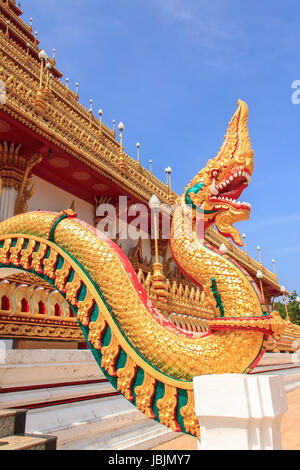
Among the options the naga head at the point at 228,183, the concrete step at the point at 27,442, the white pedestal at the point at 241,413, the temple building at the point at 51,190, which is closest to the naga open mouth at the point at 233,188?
the naga head at the point at 228,183

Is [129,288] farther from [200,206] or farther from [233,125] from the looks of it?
[233,125]

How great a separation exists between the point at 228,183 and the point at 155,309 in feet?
2.71

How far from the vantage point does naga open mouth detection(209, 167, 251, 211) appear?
70.3 inches

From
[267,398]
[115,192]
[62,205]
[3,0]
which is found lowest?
[267,398]

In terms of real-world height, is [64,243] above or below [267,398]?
above

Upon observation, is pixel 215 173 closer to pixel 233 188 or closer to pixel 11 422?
pixel 233 188

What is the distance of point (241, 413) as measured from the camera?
1158 mm

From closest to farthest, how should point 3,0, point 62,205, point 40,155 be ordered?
point 40,155 → point 62,205 → point 3,0

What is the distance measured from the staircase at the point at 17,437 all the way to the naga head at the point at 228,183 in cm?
138

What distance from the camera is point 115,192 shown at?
863 cm

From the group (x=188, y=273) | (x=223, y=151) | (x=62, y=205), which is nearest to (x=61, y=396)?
(x=188, y=273)

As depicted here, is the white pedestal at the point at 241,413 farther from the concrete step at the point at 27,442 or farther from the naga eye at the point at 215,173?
the naga eye at the point at 215,173

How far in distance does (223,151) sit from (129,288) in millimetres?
969

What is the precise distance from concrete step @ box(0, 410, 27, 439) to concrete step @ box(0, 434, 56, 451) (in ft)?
0.18
